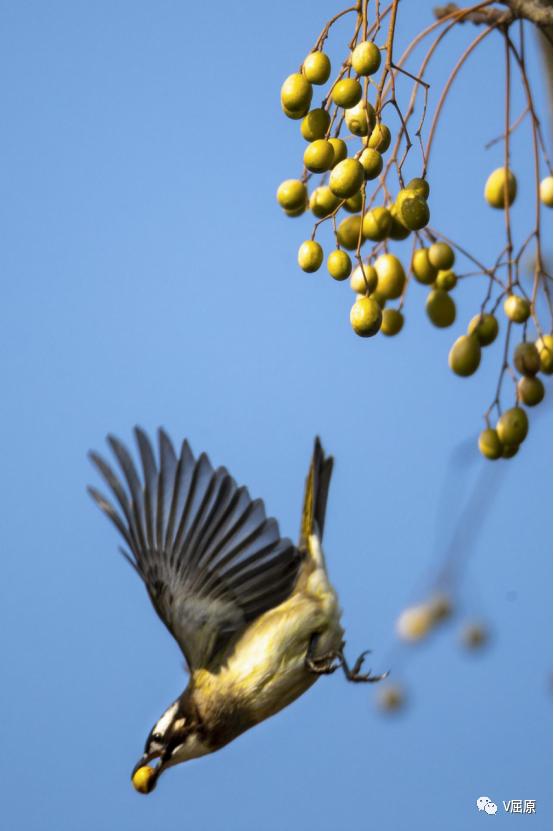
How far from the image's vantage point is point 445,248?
2.28 metres

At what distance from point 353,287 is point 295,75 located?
48cm

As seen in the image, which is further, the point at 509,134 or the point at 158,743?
the point at 158,743

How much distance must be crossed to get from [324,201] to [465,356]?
44 cm

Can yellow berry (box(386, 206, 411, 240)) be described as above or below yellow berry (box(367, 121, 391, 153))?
below

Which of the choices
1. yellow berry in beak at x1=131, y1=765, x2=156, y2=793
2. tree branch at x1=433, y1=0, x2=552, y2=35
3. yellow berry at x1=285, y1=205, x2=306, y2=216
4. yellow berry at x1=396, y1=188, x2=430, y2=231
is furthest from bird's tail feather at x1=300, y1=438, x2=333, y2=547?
tree branch at x1=433, y1=0, x2=552, y2=35

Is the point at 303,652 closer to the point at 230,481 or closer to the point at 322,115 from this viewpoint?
the point at 230,481

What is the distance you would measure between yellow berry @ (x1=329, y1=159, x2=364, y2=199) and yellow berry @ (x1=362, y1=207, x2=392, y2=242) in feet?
0.70

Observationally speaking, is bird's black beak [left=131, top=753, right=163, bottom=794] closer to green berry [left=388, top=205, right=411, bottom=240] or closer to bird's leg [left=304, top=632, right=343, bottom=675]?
bird's leg [left=304, top=632, right=343, bottom=675]

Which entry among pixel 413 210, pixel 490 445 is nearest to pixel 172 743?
pixel 490 445

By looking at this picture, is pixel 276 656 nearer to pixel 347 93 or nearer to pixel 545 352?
pixel 545 352

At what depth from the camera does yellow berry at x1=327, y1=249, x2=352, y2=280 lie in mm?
1973

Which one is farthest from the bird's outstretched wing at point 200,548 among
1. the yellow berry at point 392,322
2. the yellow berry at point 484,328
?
the yellow berry at point 484,328

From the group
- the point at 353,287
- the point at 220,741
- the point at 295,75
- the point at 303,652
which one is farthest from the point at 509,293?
the point at 220,741

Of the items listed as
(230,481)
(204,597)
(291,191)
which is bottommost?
(204,597)
